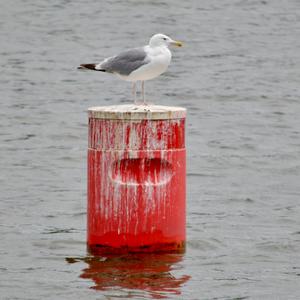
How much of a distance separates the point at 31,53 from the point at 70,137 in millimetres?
6272

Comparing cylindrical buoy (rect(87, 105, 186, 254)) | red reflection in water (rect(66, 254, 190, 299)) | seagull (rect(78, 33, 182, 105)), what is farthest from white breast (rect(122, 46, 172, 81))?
red reflection in water (rect(66, 254, 190, 299))

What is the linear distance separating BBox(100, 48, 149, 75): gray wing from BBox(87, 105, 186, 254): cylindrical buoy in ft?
2.06

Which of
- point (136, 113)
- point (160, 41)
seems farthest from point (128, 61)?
point (136, 113)

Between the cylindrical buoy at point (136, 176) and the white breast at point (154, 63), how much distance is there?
58cm

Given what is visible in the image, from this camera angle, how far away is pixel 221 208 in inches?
484

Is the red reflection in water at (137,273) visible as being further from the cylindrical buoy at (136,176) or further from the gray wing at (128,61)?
the gray wing at (128,61)

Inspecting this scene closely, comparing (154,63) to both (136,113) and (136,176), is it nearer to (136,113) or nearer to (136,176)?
(136,113)

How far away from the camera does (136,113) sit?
9180 mm

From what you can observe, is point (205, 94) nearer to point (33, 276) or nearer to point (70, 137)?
A: point (70, 137)

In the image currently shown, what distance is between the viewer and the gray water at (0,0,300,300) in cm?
938

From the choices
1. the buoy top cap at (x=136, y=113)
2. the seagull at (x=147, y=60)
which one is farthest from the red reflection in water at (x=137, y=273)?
the seagull at (x=147, y=60)

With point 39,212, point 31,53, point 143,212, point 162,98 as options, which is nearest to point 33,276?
point 143,212

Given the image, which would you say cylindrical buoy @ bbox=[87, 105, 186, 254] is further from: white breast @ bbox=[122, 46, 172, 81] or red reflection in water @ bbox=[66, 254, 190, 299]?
white breast @ bbox=[122, 46, 172, 81]

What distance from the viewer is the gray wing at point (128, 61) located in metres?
9.91
